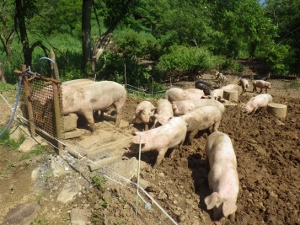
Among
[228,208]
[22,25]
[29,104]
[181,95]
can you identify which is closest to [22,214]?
[29,104]

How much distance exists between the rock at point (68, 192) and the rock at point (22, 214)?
13.7 inches

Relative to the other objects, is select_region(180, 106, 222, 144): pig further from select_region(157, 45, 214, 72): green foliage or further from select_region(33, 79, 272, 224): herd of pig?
select_region(157, 45, 214, 72): green foliage

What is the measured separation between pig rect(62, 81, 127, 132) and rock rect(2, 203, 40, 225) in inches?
87.5

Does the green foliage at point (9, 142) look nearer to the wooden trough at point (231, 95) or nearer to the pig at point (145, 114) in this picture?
the pig at point (145, 114)

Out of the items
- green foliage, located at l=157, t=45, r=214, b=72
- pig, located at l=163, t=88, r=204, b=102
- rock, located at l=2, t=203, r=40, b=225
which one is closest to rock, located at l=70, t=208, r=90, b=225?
rock, located at l=2, t=203, r=40, b=225

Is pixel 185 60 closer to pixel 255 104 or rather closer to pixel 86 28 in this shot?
pixel 86 28

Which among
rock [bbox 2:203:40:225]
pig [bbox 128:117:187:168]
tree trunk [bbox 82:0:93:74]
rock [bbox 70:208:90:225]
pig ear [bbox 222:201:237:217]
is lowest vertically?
rock [bbox 2:203:40:225]

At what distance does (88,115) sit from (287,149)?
14.3 feet

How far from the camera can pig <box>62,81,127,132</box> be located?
20.1ft

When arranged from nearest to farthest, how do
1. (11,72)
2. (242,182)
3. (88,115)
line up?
(242,182) < (88,115) < (11,72)

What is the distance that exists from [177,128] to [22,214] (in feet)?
10.1

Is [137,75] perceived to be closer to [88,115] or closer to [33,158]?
[88,115]

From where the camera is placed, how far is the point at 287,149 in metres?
6.46

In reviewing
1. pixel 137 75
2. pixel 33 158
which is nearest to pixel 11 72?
pixel 137 75
